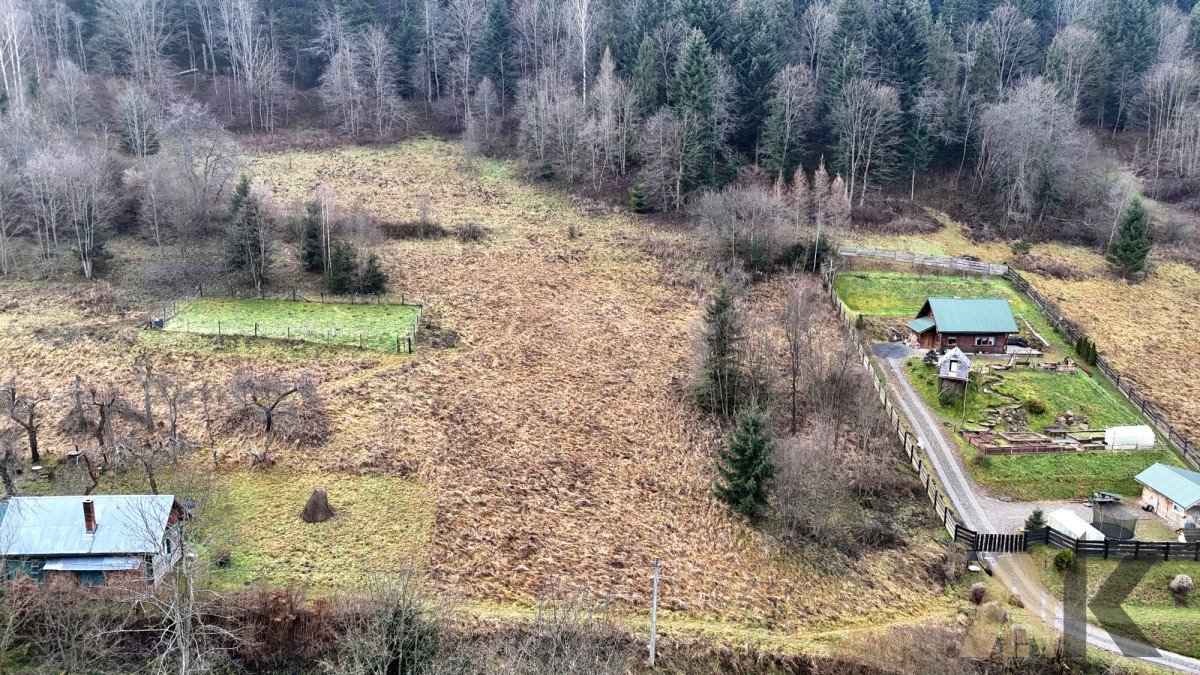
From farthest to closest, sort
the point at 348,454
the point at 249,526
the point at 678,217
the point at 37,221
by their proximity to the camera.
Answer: the point at 678,217, the point at 37,221, the point at 348,454, the point at 249,526

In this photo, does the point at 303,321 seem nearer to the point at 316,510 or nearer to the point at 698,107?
the point at 316,510

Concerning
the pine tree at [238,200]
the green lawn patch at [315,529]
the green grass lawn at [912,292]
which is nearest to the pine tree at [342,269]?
the pine tree at [238,200]

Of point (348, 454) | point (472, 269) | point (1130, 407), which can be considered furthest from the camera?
point (472, 269)

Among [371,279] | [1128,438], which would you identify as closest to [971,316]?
[1128,438]

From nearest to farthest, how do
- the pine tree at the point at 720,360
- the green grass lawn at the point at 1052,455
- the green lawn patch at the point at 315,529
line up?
the green lawn patch at the point at 315,529 → the green grass lawn at the point at 1052,455 → the pine tree at the point at 720,360

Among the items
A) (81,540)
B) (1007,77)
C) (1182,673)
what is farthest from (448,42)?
(1182,673)

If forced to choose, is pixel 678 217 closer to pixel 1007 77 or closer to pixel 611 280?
pixel 611 280

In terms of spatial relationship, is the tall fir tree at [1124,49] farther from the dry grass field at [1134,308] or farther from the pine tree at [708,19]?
the pine tree at [708,19]
